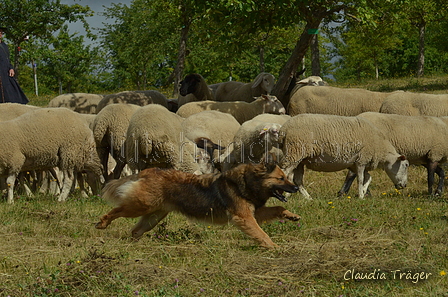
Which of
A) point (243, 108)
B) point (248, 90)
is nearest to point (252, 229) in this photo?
point (243, 108)

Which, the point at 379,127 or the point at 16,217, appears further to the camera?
the point at 379,127

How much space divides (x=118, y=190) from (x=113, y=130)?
15.7ft

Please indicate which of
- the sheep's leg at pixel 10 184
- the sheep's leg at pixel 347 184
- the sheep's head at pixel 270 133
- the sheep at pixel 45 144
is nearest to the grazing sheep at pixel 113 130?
the sheep at pixel 45 144

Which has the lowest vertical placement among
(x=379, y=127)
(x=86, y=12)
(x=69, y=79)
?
(x=69, y=79)

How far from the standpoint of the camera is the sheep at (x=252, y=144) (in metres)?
10.3

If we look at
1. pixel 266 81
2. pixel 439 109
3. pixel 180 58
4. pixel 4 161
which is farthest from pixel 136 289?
pixel 180 58

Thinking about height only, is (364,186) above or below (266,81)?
below

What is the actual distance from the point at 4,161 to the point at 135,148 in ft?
7.02

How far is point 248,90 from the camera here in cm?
1672

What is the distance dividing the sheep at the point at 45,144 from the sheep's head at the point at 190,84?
703cm

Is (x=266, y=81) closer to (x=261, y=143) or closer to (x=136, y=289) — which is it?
(x=261, y=143)

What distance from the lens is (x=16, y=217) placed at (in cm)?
743

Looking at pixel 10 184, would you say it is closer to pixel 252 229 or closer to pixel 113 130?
pixel 113 130

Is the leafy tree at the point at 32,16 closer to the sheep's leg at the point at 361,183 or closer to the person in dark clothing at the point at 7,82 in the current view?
the person in dark clothing at the point at 7,82
